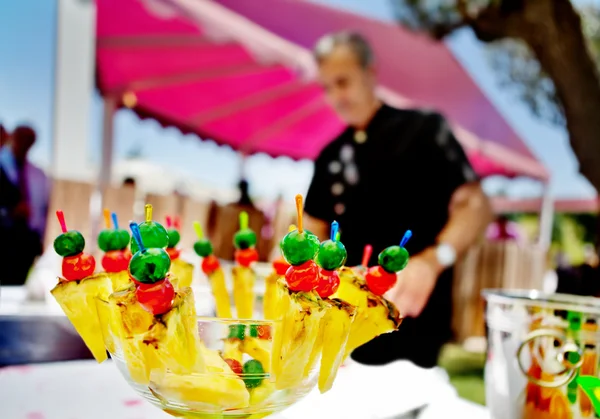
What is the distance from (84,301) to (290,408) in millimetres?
369

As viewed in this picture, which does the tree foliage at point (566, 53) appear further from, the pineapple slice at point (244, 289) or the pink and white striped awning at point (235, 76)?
the pineapple slice at point (244, 289)

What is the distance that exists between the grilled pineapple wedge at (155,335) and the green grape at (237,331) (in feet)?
0.12

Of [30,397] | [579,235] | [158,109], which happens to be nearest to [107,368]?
[30,397]

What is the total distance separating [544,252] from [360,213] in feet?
16.4

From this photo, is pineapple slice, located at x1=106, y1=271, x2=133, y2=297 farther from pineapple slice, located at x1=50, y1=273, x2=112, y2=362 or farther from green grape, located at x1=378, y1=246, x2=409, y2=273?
green grape, located at x1=378, y1=246, x2=409, y2=273

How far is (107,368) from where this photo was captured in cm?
100

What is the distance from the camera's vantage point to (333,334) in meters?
0.56

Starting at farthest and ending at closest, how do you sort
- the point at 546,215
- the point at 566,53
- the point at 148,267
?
the point at 546,215, the point at 566,53, the point at 148,267

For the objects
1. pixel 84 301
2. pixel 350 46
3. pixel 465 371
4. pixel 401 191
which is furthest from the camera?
pixel 465 371

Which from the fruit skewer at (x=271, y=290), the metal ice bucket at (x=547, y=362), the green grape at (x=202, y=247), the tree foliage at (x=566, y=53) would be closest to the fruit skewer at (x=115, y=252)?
the green grape at (x=202, y=247)

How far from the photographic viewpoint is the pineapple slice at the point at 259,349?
1.84 ft

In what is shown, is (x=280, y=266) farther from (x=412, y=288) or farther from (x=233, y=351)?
(x=412, y=288)

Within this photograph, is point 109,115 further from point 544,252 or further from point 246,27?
point 544,252

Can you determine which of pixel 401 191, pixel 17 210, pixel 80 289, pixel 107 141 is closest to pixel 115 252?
pixel 80 289
